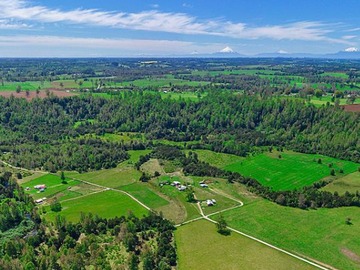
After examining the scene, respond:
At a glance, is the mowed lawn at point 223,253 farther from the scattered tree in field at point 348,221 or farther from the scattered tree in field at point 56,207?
the scattered tree in field at point 56,207

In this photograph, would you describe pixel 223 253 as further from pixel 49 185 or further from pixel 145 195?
pixel 49 185

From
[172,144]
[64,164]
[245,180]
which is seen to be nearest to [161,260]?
[245,180]

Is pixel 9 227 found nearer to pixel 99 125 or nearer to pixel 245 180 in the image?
pixel 245 180

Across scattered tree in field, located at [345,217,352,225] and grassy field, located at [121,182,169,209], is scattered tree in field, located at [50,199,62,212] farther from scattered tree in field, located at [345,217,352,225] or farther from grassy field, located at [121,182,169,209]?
scattered tree in field, located at [345,217,352,225]

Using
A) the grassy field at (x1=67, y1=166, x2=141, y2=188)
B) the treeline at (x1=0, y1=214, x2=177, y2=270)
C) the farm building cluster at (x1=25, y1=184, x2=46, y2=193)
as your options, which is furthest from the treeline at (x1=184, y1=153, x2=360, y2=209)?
the farm building cluster at (x1=25, y1=184, x2=46, y2=193)

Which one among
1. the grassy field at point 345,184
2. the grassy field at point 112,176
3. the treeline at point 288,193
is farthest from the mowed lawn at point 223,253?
the grassy field at point 345,184
